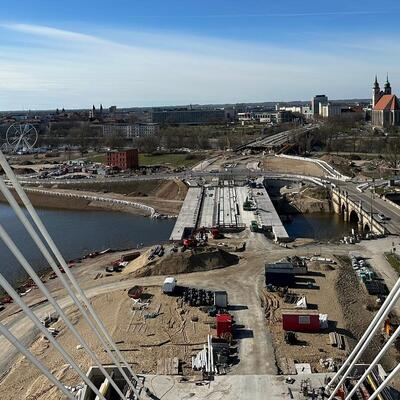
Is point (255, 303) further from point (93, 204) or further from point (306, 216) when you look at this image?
point (93, 204)

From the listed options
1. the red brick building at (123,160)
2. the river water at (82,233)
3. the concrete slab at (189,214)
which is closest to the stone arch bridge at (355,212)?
the concrete slab at (189,214)

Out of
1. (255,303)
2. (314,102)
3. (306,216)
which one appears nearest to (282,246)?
(255,303)

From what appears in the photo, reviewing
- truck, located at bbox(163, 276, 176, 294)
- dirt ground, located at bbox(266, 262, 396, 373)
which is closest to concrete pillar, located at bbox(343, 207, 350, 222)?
dirt ground, located at bbox(266, 262, 396, 373)

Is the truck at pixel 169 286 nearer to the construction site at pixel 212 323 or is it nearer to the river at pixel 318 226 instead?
the construction site at pixel 212 323

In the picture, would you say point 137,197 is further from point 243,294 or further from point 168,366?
point 168,366

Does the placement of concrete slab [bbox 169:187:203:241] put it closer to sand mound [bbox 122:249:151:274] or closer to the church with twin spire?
sand mound [bbox 122:249:151:274]

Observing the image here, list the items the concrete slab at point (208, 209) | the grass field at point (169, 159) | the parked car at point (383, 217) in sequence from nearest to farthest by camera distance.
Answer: the parked car at point (383, 217)
the concrete slab at point (208, 209)
the grass field at point (169, 159)
